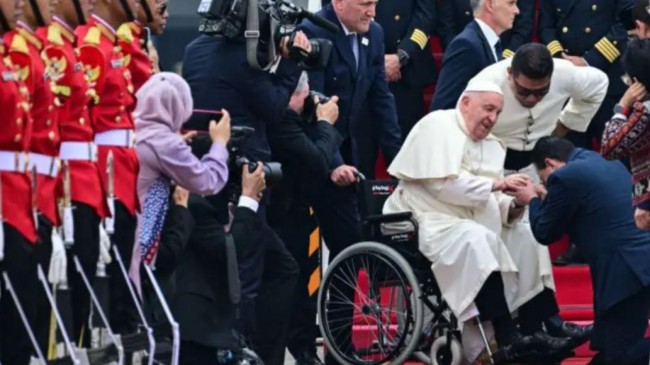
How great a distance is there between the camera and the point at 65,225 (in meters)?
8.70

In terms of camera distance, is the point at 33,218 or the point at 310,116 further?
the point at 310,116

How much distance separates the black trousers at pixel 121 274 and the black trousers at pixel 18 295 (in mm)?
892

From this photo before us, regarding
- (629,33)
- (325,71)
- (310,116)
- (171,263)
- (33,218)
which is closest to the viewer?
(33,218)

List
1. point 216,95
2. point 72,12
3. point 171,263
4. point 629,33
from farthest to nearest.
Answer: point 629,33, point 216,95, point 171,263, point 72,12

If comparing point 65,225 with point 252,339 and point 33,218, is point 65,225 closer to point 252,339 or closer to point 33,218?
point 33,218

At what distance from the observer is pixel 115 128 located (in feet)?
30.5

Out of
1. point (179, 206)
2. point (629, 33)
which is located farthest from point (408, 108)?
point (179, 206)

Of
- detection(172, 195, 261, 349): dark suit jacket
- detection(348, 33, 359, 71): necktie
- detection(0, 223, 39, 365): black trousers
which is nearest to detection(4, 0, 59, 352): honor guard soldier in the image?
detection(0, 223, 39, 365): black trousers

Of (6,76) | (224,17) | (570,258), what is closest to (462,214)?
(570,258)

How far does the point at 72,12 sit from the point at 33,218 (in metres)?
1.03

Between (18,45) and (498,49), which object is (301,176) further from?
(18,45)

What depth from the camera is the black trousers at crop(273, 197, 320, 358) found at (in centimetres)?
1199

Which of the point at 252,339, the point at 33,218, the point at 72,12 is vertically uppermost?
the point at 72,12

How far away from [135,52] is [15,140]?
1.47 metres
